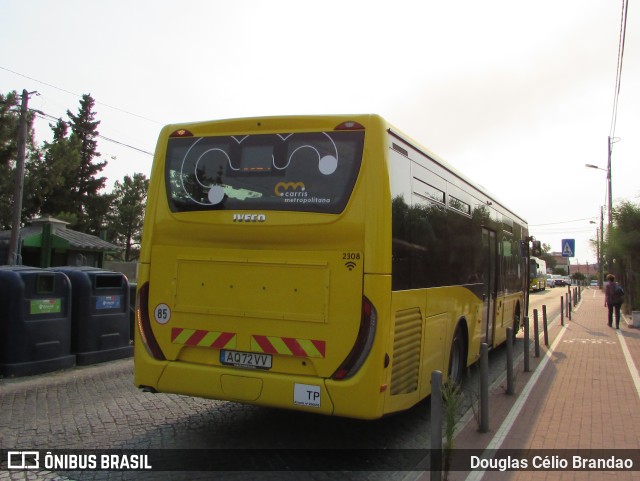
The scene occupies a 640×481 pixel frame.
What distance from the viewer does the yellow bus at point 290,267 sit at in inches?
185

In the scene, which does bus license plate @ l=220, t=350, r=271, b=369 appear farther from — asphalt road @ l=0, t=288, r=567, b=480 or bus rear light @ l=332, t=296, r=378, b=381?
asphalt road @ l=0, t=288, r=567, b=480

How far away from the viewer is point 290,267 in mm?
4922

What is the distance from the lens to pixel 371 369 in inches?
180

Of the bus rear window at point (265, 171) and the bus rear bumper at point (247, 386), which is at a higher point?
the bus rear window at point (265, 171)

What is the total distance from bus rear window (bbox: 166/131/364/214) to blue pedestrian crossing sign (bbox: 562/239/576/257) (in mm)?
24119

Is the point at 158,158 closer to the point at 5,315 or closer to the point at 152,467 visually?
the point at 152,467

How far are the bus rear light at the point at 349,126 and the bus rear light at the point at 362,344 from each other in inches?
61.8

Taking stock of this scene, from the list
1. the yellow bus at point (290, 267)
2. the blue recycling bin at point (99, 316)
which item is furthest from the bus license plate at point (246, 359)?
the blue recycling bin at point (99, 316)

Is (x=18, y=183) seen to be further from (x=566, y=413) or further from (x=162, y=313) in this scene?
(x=566, y=413)

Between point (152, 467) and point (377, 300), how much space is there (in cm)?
246

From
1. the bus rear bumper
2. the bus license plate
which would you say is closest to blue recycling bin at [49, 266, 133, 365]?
the bus rear bumper

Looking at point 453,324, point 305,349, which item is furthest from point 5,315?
point 453,324

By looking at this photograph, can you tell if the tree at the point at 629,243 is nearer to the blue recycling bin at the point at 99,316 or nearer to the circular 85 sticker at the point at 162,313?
the blue recycling bin at the point at 99,316

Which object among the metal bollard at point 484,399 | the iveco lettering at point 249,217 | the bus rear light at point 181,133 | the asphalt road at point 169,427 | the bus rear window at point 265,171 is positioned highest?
the bus rear light at point 181,133
